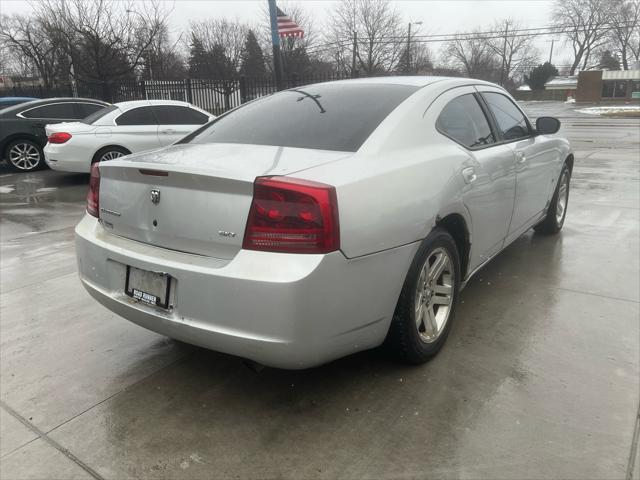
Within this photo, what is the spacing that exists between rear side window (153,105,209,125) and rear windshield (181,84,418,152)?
20.9ft

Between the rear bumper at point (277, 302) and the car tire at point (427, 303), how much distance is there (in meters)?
0.11

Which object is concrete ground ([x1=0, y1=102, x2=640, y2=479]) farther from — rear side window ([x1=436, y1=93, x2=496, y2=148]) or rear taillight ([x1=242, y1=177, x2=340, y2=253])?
rear side window ([x1=436, y1=93, x2=496, y2=148])

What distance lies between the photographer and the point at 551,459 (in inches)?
84.8

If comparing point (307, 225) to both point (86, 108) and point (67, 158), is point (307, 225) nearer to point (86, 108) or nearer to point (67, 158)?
point (67, 158)

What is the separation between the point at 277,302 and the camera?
207 cm

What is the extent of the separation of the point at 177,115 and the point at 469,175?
7.67 meters

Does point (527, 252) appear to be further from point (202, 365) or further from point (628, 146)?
point (628, 146)

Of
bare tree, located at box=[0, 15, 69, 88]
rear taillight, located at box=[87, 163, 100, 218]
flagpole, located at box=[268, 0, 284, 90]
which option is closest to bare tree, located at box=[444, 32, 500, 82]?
bare tree, located at box=[0, 15, 69, 88]

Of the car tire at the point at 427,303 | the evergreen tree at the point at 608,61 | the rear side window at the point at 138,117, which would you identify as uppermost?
the evergreen tree at the point at 608,61

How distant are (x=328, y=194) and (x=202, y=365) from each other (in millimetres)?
1415

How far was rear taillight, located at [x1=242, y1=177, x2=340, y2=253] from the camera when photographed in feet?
6.91

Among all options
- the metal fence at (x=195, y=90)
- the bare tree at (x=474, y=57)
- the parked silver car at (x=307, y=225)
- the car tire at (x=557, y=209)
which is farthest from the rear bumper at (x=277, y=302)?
the bare tree at (x=474, y=57)

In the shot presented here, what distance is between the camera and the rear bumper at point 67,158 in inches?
347

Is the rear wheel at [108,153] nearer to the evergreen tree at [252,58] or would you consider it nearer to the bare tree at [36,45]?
the bare tree at [36,45]
